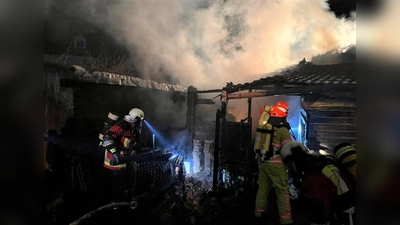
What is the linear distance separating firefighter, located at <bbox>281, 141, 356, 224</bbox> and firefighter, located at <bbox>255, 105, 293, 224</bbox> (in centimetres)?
5

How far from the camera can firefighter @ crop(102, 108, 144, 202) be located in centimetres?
219

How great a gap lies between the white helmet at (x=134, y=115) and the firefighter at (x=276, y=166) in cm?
90

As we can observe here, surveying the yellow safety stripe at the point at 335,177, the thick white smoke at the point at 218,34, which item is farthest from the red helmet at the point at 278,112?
the yellow safety stripe at the point at 335,177

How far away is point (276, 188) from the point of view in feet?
6.65

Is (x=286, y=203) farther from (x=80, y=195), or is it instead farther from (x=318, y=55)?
(x=80, y=195)

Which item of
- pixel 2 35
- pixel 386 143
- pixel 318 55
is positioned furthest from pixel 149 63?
pixel 386 143

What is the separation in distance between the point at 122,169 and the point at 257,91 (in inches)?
47.2

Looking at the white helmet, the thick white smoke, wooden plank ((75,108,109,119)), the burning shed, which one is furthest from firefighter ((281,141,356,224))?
wooden plank ((75,108,109,119))

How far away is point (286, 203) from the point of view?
198 cm

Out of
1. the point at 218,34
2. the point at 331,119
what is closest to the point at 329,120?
the point at 331,119

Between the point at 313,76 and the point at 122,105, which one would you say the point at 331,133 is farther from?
the point at 122,105

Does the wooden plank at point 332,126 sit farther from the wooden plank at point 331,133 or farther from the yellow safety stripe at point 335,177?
the yellow safety stripe at point 335,177

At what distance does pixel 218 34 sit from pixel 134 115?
0.89 meters

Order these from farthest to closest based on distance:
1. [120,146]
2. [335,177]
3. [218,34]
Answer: [120,146]
[218,34]
[335,177]
